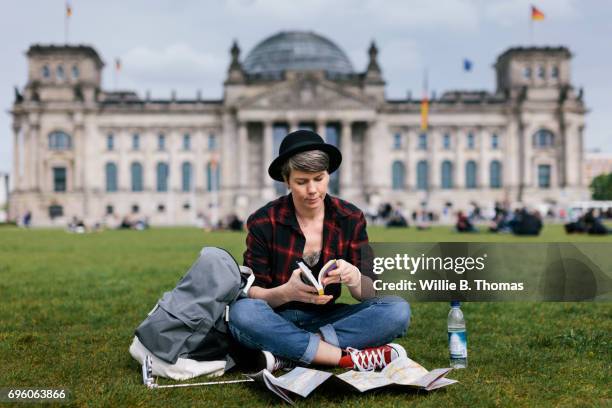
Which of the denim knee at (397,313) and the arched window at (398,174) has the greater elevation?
the arched window at (398,174)

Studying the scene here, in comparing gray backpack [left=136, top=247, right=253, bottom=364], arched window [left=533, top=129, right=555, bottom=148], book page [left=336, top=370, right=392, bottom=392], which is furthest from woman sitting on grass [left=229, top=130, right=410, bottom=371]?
arched window [left=533, top=129, right=555, bottom=148]

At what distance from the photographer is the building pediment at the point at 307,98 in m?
72.4

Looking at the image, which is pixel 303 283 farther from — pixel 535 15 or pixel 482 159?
pixel 482 159

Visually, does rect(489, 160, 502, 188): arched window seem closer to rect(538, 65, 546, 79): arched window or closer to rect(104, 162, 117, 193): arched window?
rect(538, 65, 546, 79): arched window

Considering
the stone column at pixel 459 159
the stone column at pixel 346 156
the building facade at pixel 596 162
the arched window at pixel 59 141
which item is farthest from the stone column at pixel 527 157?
the building facade at pixel 596 162

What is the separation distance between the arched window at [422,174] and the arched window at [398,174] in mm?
1854

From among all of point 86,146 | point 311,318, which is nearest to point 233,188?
point 86,146

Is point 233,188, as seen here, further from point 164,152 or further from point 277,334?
point 277,334

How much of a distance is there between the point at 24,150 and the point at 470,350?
7661 cm

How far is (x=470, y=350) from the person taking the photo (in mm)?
6422

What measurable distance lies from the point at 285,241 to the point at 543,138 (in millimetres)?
77988

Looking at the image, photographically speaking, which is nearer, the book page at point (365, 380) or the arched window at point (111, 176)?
the book page at point (365, 380)

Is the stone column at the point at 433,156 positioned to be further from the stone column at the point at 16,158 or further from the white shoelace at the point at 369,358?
the white shoelace at the point at 369,358

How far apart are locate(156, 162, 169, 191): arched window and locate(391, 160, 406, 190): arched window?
2665cm
